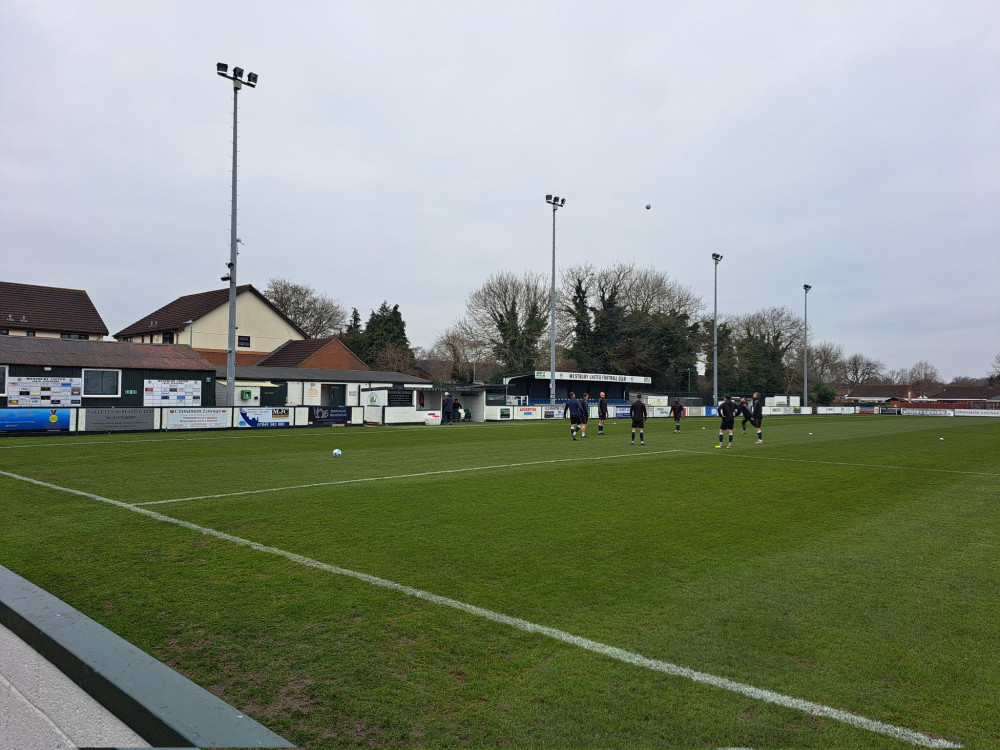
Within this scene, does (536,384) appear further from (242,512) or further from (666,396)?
(242,512)

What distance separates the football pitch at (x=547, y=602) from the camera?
141 inches

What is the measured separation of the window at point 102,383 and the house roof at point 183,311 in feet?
70.1

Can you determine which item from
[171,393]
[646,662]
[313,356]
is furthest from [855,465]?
[313,356]

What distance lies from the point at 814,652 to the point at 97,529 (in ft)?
26.8

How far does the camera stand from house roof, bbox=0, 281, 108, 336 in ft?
160

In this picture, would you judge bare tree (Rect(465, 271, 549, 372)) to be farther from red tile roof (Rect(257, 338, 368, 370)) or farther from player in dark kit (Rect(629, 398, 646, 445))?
player in dark kit (Rect(629, 398, 646, 445))

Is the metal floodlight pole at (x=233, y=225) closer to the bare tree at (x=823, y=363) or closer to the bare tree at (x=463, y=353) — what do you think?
the bare tree at (x=463, y=353)

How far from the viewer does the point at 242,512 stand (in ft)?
30.8

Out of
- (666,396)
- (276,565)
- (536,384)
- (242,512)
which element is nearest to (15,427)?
(242,512)

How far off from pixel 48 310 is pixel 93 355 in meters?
27.2

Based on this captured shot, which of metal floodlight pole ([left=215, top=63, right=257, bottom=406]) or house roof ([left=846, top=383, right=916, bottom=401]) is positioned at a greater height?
metal floodlight pole ([left=215, top=63, right=257, bottom=406])

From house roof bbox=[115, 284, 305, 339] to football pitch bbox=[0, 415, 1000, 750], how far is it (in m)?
41.9

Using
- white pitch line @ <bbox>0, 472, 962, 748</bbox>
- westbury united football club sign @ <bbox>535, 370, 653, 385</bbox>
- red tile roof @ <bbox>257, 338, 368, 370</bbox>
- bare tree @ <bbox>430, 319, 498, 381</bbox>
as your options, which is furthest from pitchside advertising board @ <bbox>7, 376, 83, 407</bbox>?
bare tree @ <bbox>430, 319, 498, 381</bbox>

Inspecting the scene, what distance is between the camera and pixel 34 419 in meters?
24.6
